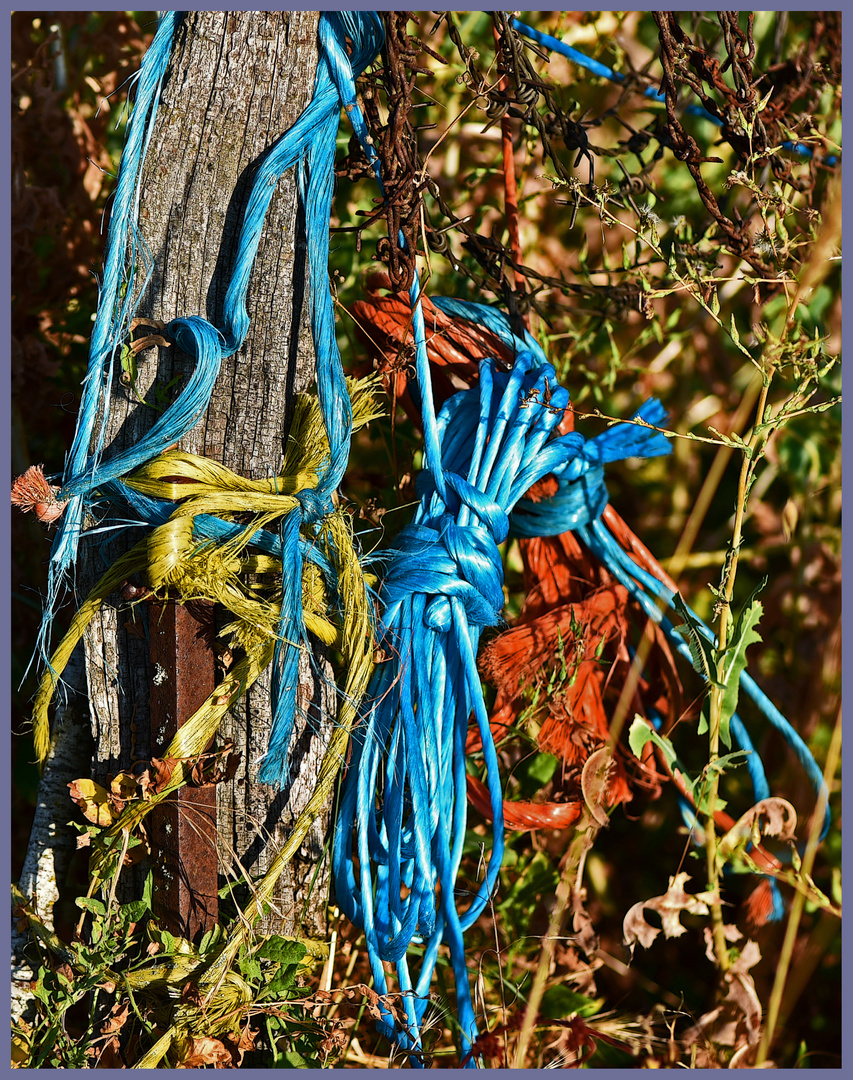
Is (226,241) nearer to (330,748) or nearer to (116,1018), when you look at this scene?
(330,748)

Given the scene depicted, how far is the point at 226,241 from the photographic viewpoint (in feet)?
3.59

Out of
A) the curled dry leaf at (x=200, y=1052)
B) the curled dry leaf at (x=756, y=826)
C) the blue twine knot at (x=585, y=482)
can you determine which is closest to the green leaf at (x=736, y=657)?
the curled dry leaf at (x=756, y=826)

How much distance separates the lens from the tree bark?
3.57 feet

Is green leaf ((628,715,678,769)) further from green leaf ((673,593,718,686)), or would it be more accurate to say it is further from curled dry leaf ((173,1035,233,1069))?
curled dry leaf ((173,1035,233,1069))

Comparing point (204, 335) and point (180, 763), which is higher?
point (204, 335)

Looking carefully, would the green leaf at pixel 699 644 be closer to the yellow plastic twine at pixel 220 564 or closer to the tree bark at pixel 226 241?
the yellow plastic twine at pixel 220 564

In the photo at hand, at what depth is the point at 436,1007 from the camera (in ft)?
4.01

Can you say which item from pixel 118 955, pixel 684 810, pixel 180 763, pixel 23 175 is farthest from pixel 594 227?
pixel 118 955

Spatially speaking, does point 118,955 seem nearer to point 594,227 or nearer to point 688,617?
point 688,617

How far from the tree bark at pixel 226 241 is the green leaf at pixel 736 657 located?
0.64m

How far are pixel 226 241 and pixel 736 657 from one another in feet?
2.94

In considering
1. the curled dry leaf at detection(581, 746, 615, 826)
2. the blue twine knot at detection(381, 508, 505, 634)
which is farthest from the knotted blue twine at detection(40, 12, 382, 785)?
the curled dry leaf at detection(581, 746, 615, 826)

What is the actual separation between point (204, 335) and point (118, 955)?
32.2 inches

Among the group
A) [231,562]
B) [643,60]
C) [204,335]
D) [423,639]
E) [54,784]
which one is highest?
[643,60]
